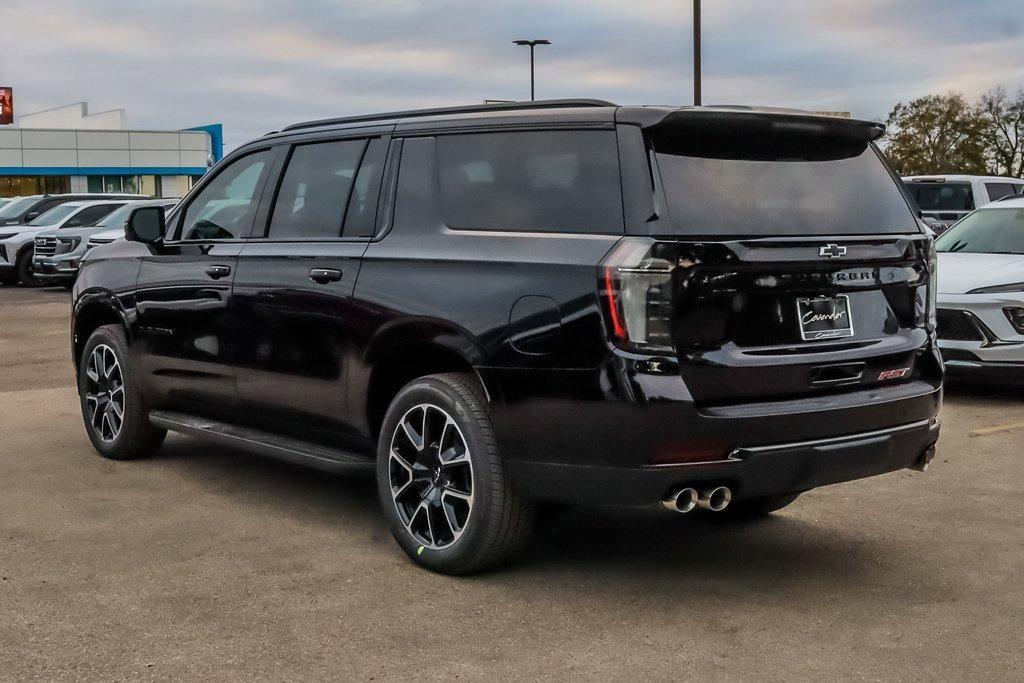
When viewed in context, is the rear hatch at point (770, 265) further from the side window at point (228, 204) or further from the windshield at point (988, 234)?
the windshield at point (988, 234)

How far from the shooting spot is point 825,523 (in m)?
6.02

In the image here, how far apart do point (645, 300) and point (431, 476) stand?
1242mm

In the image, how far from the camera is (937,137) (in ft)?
243

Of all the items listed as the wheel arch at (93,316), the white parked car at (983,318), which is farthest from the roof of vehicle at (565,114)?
the white parked car at (983,318)

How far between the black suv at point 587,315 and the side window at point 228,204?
1.32ft

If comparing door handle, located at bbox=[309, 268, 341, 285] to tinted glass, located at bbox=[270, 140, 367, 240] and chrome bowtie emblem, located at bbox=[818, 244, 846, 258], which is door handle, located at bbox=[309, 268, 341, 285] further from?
chrome bowtie emblem, located at bbox=[818, 244, 846, 258]

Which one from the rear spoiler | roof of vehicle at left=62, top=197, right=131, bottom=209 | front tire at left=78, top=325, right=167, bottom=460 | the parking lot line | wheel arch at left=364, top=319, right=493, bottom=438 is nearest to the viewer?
the rear spoiler

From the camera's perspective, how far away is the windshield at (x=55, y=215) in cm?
2564

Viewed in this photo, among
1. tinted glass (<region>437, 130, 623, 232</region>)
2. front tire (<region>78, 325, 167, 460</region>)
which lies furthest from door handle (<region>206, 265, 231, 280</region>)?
tinted glass (<region>437, 130, 623, 232</region>)

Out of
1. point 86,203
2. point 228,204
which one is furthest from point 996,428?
point 86,203

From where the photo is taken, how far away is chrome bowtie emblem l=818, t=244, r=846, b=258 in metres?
4.81

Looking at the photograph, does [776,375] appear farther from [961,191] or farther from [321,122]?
[961,191]

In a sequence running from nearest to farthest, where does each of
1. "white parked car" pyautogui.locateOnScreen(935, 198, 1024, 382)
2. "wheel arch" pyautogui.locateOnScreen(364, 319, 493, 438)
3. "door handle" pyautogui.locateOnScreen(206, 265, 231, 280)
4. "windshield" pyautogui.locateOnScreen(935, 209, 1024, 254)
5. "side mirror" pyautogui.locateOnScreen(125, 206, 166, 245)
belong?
"wheel arch" pyautogui.locateOnScreen(364, 319, 493, 438) → "door handle" pyautogui.locateOnScreen(206, 265, 231, 280) → "side mirror" pyautogui.locateOnScreen(125, 206, 166, 245) → "white parked car" pyautogui.locateOnScreen(935, 198, 1024, 382) → "windshield" pyautogui.locateOnScreen(935, 209, 1024, 254)

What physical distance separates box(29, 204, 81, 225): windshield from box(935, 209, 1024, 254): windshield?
728 inches
